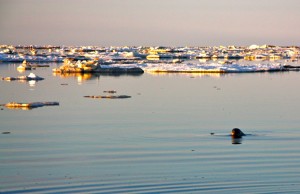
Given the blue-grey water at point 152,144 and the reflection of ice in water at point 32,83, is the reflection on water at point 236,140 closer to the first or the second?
the blue-grey water at point 152,144

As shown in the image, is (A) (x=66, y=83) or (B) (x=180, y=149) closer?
(B) (x=180, y=149)

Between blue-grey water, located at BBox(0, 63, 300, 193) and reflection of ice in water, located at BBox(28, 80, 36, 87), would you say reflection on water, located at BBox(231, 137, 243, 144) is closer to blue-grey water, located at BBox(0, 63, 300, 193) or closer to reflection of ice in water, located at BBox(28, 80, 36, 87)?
blue-grey water, located at BBox(0, 63, 300, 193)

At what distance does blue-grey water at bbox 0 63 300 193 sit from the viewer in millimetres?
11102

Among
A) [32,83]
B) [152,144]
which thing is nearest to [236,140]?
[152,144]

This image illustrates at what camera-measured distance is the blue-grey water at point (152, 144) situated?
11102mm

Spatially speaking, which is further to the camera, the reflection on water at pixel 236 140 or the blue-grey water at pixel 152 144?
the reflection on water at pixel 236 140

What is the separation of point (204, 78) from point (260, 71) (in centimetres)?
814

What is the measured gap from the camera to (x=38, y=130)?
57.0 feet

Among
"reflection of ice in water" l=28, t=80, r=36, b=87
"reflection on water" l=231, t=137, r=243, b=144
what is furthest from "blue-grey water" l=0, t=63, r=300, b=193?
"reflection of ice in water" l=28, t=80, r=36, b=87

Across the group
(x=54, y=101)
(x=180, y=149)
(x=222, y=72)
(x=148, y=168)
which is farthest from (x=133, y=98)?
(x=222, y=72)

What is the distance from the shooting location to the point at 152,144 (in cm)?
1509

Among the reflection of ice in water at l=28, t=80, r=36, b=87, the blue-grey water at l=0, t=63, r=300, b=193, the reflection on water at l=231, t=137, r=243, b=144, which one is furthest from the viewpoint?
the reflection of ice in water at l=28, t=80, r=36, b=87

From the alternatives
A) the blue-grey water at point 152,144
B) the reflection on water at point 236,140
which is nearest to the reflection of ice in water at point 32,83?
the blue-grey water at point 152,144

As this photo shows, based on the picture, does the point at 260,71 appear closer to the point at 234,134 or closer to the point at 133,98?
the point at 133,98
